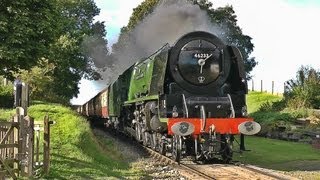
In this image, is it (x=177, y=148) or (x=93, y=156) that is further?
(x=93, y=156)

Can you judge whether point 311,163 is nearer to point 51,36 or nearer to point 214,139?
point 214,139

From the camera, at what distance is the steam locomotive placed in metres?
14.9

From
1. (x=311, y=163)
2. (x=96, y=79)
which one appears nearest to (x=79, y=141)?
(x=311, y=163)

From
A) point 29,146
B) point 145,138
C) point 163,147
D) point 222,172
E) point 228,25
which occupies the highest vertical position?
point 228,25

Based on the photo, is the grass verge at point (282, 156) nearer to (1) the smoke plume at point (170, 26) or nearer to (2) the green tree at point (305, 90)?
(1) the smoke plume at point (170, 26)

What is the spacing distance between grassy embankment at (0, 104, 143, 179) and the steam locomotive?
1.72 m

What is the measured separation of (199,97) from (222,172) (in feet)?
8.52

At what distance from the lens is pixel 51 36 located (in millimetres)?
25906

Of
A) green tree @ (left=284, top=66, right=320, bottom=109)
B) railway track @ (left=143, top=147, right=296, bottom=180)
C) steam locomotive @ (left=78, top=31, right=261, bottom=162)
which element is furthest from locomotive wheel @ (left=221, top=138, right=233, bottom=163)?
green tree @ (left=284, top=66, right=320, bottom=109)

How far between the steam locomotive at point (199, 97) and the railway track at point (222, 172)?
1.16 ft

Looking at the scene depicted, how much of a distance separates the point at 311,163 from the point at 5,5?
15.1 meters

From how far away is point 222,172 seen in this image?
1383 centimetres

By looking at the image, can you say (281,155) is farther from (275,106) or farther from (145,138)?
(275,106)

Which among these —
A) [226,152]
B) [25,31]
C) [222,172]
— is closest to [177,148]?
[226,152]
